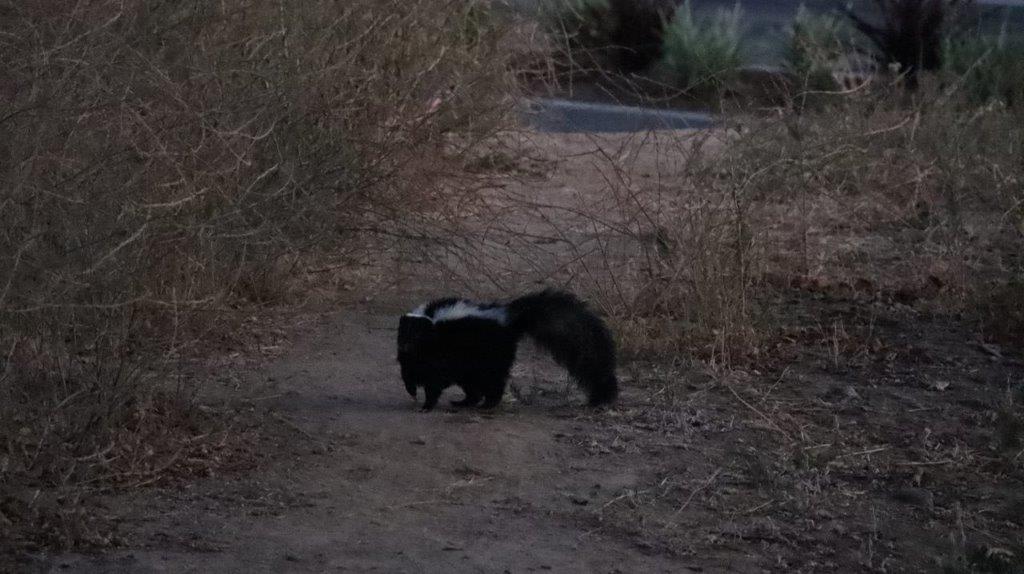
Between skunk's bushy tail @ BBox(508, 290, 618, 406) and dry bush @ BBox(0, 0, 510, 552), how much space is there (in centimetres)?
A: 110

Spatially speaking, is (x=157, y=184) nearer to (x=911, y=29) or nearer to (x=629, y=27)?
(x=911, y=29)

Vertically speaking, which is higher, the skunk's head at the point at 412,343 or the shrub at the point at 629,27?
the shrub at the point at 629,27

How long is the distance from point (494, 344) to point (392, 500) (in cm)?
119

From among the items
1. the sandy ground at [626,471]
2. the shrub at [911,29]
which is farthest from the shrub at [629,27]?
the sandy ground at [626,471]

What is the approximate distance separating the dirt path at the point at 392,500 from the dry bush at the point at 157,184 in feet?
1.15

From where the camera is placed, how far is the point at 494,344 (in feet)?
19.4

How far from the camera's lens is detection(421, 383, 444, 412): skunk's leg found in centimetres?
595

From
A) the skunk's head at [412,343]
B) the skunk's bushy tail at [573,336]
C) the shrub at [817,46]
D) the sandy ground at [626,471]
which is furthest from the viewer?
the shrub at [817,46]

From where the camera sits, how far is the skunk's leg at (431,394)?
5.95 metres

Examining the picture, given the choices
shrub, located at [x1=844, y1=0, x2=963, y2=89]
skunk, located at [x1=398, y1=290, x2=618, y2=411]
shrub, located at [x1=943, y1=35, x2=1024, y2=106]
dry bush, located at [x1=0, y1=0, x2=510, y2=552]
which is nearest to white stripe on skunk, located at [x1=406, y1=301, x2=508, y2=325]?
skunk, located at [x1=398, y1=290, x2=618, y2=411]

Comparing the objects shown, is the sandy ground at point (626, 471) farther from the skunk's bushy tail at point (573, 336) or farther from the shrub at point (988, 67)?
the shrub at point (988, 67)

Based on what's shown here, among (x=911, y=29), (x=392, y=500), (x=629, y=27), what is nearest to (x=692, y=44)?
(x=629, y=27)

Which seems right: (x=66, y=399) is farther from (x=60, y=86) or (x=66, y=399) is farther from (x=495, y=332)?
(x=495, y=332)

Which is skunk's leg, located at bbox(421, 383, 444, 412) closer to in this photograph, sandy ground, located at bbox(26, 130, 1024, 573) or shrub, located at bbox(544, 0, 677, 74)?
sandy ground, located at bbox(26, 130, 1024, 573)
